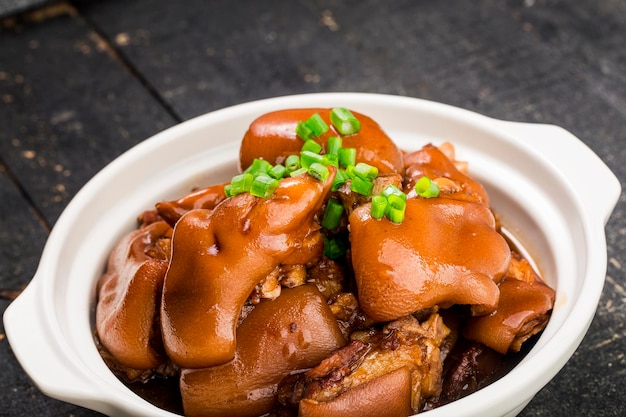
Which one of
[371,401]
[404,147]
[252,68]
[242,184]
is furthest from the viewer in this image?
[252,68]

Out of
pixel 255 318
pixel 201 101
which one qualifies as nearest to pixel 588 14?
pixel 201 101

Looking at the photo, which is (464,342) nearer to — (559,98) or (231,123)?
(231,123)

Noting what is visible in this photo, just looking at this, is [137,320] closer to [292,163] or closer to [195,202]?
[195,202]

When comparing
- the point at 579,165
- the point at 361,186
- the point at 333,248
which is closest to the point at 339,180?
the point at 361,186

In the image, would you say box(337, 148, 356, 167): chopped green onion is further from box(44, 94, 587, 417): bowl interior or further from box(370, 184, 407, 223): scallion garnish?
box(44, 94, 587, 417): bowl interior

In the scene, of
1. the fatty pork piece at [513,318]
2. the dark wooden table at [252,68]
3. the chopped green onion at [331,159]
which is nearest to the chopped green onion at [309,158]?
the chopped green onion at [331,159]

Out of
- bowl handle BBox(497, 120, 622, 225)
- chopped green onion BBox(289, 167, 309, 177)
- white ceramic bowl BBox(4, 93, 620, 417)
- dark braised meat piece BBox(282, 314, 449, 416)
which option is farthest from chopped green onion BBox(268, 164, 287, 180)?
bowl handle BBox(497, 120, 622, 225)
